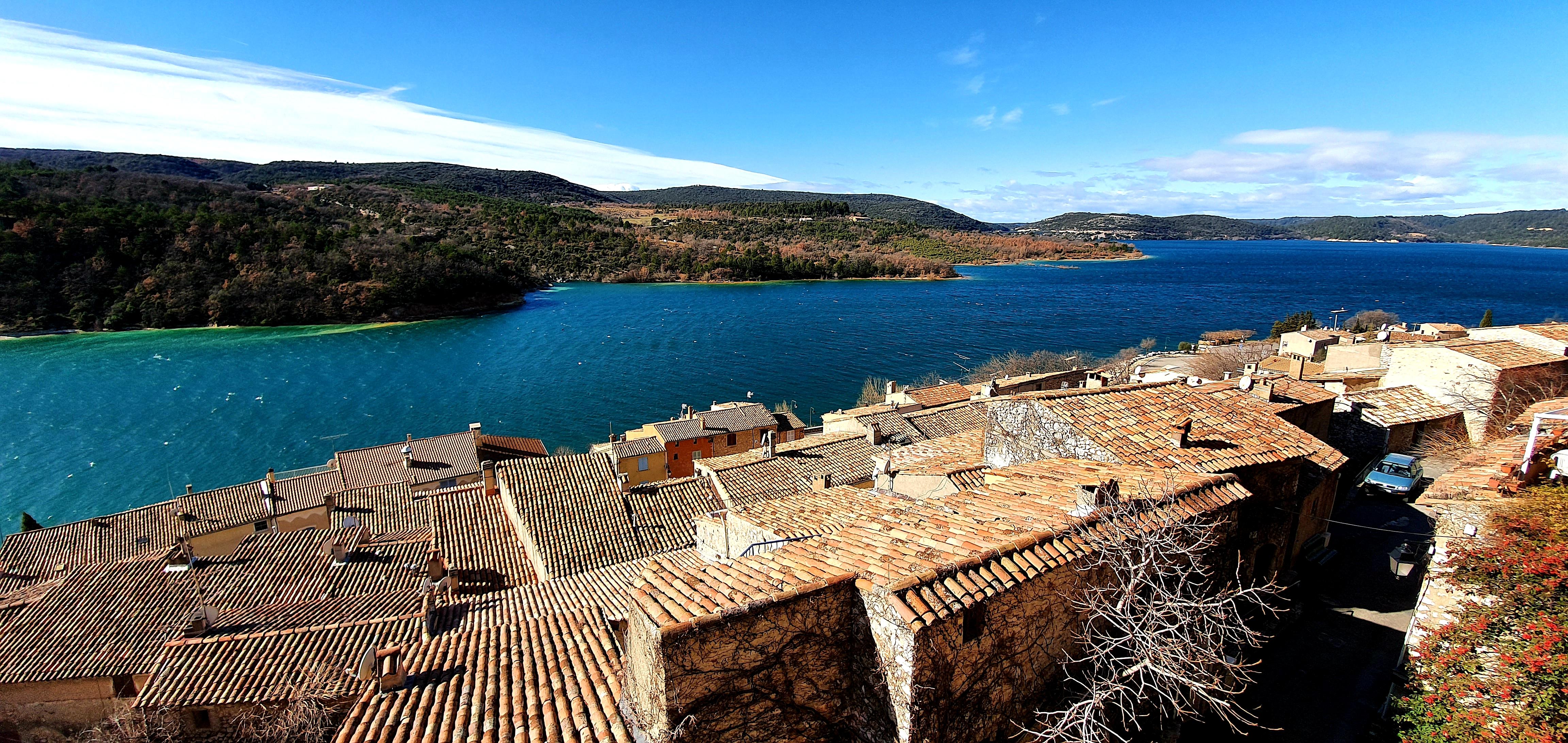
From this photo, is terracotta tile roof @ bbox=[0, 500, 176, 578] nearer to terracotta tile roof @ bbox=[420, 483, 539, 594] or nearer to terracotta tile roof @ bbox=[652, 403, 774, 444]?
terracotta tile roof @ bbox=[420, 483, 539, 594]

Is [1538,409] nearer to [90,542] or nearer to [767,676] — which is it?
[767,676]

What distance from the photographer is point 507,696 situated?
537 centimetres

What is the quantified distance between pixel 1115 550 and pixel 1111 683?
100 cm

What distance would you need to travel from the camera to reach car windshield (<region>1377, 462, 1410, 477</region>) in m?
13.5

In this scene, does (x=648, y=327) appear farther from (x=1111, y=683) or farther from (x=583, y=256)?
(x=1111, y=683)

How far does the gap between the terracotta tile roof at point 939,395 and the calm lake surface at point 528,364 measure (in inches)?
566

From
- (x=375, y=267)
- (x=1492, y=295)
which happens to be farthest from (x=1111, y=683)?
(x=1492, y=295)

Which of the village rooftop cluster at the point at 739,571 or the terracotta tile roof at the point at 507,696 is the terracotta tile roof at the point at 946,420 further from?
the terracotta tile roof at the point at 507,696

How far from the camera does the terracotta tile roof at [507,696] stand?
15.5 ft

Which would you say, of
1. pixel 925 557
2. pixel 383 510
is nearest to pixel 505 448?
pixel 383 510

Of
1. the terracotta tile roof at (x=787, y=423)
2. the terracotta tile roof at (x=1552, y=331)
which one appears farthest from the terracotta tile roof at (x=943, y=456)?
the terracotta tile roof at (x=787, y=423)

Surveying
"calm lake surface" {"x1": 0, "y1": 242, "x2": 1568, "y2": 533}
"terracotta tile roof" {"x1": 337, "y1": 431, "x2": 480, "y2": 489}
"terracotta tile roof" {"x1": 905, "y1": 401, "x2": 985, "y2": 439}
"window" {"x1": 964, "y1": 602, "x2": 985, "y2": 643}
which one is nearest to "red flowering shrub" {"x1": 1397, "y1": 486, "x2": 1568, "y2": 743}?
"window" {"x1": 964, "y1": 602, "x2": 985, "y2": 643}

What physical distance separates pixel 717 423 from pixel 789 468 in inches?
559

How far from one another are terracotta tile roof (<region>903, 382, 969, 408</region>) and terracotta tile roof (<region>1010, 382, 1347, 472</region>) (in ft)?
58.3
